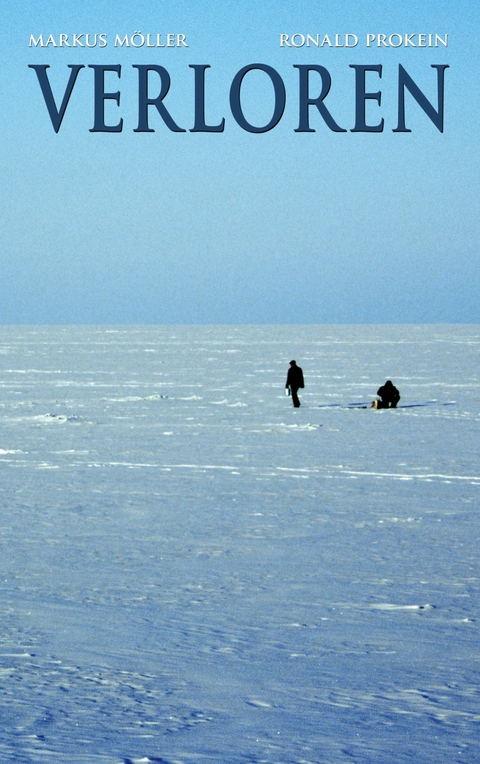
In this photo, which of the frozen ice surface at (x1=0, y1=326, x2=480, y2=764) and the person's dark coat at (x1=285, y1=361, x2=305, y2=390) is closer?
the frozen ice surface at (x1=0, y1=326, x2=480, y2=764)

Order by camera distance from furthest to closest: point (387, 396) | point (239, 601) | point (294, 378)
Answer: point (294, 378) < point (387, 396) < point (239, 601)

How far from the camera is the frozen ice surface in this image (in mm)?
4871

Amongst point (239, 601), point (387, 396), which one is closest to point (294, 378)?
point (387, 396)

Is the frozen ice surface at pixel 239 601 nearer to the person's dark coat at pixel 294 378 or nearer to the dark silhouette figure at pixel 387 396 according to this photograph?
the dark silhouette figure at pixel 387 396

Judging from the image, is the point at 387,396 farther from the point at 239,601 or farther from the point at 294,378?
the point at 239,601

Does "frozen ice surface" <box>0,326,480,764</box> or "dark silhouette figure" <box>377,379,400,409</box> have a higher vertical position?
"dark silhouette figure" <box>377,379,400,409</box>

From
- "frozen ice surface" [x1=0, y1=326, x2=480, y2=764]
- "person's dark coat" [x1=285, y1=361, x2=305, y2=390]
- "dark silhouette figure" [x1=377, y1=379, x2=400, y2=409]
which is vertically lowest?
"frozen ice surface" [x1=0, y1=326, x2=480, y2=764]

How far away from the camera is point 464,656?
5.97 meters

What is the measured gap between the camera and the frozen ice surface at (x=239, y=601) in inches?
192

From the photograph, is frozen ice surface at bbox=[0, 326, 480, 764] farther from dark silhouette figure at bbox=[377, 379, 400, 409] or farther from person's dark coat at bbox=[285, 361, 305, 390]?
person's dark coat at bbox=[285, 361, 305, 390]

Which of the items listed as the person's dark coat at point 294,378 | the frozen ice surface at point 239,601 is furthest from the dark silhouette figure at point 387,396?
the frozen ice surface at point 239,601

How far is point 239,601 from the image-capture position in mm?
7160

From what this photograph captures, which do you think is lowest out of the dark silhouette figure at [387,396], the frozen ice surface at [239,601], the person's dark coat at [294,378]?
the frozen ice surface at [239,601]

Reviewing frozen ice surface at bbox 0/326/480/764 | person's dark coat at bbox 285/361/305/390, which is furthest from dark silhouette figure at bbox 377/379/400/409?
frozen ice surface at bbox 0/326/480/764
